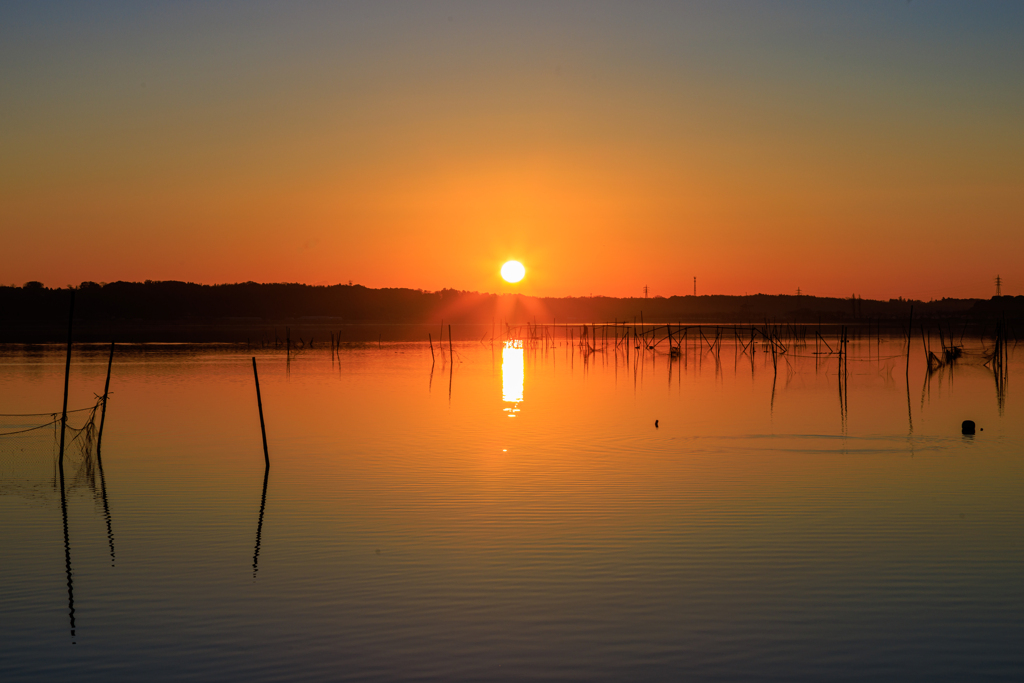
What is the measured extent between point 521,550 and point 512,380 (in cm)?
2373

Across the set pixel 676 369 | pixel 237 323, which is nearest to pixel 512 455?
pixel 676 369

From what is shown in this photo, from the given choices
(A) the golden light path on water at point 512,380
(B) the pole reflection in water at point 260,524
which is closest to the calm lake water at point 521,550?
(B) the pole reflection in water at point 260,524

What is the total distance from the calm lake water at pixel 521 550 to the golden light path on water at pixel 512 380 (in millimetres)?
3484

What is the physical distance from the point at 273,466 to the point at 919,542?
9341 mm

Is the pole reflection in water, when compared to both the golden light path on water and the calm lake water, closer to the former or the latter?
the calm lake water

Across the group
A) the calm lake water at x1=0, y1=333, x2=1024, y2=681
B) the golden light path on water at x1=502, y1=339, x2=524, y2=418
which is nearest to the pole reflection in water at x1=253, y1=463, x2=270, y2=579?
the calm lake water at x1=0, y1=333, x2=1024, y2=681

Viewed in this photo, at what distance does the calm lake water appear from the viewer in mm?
6195

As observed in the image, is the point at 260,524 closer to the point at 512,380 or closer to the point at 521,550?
the point at 521,550

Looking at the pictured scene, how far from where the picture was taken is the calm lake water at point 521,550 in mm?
6195

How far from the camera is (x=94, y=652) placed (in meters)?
6.28

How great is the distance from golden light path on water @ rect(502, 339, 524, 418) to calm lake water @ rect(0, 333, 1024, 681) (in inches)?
137

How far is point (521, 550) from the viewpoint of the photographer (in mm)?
8812

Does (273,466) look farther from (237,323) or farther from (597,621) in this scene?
(237,323)

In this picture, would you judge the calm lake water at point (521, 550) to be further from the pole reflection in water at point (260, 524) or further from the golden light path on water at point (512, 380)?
the golden light path on water at point (512, 380)
